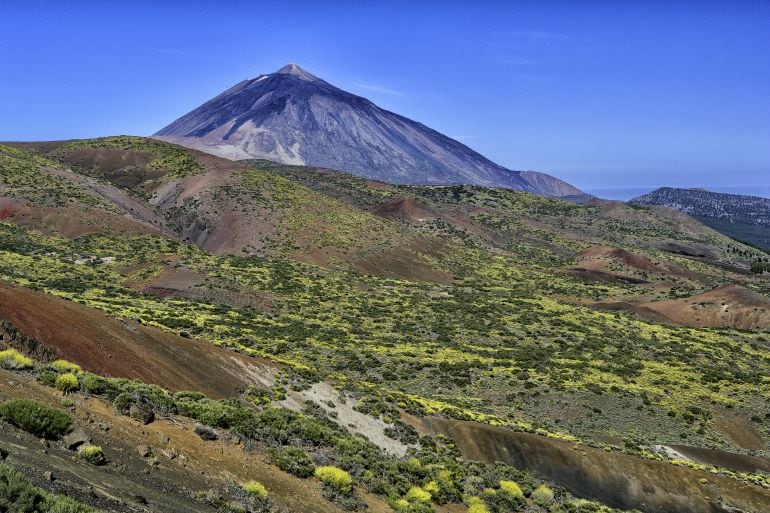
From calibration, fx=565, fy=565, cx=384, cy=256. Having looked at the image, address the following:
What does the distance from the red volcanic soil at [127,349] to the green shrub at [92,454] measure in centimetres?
819

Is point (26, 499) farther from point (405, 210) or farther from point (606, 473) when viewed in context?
point (405, 210)

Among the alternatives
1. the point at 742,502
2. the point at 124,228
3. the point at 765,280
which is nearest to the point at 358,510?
the point at 742,502

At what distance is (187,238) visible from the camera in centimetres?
8294

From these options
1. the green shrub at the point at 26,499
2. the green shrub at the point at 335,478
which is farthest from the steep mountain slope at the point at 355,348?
the green shrub at the point at 26,499

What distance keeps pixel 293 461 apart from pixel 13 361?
26.6 ft

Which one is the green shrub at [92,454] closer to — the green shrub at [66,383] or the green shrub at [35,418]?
the green shrub at [35,418]

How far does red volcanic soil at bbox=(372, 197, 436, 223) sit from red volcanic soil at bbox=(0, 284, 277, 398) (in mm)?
90067

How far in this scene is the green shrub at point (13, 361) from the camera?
1518 centimetres

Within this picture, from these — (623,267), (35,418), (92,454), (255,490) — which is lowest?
(255,490)

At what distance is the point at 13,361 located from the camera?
15336 millimetres

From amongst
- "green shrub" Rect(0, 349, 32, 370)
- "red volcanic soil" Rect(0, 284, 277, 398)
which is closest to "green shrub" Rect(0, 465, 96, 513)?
"green shrub" Rect(0, 349, 32, 370)

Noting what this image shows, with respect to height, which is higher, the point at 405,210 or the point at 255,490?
the point at 405,210

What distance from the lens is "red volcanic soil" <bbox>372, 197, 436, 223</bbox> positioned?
384 feet

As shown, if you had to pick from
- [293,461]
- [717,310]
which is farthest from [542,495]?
[717,310]
